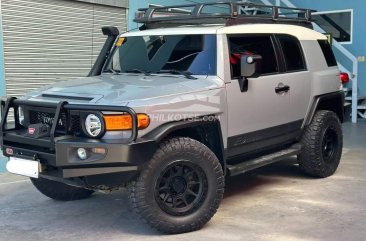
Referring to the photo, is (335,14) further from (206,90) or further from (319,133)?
(206,90)

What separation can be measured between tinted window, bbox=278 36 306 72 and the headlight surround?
8.55 ft

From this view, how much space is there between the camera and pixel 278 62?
218 inches

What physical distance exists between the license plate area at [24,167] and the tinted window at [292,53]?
3.05 meters

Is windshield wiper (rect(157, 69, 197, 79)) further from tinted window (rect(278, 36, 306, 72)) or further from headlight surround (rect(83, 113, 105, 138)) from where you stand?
tinted window (rect(278, 36, 306, 72))

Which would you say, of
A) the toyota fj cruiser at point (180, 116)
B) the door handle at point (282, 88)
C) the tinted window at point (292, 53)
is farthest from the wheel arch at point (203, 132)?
the tinted window at point (292, 53)

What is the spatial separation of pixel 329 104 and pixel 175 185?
3.13 meters

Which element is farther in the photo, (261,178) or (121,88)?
(261,178)

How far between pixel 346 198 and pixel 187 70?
2259 millimetres

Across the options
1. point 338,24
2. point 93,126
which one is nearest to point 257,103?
point 93,126

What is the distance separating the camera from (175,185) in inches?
170

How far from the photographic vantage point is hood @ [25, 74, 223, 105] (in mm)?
4114

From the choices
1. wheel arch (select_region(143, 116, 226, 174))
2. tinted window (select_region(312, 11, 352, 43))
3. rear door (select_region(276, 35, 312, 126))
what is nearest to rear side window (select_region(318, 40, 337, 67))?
rear door (select_region(276, 35, 312, 126))

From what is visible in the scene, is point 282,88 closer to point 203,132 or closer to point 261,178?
point 203,132

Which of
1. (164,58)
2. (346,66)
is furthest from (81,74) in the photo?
(346,66)
